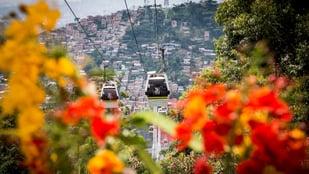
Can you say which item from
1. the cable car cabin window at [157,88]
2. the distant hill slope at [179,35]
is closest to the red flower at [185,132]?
the cable car cabin window at [157,88]

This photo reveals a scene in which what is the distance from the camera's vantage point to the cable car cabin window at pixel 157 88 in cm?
1306

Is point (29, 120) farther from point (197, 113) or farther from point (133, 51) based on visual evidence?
point (133, 51)

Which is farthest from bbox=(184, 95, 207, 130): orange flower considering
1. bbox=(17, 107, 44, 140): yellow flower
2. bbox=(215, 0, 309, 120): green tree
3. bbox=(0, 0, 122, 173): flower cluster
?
bbox=(215, 0, 309, 120): green tree

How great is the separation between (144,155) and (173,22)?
49316 millimetres

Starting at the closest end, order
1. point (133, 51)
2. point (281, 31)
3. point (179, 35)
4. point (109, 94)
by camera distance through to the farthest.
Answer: point (281, 31) < point (109, 94) < point (133, 51) < point (179, 35)

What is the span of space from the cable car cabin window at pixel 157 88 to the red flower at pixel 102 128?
12.4 m

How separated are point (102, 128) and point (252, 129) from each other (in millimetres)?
215

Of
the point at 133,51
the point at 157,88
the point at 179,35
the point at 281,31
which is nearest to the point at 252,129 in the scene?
the point at 281,31

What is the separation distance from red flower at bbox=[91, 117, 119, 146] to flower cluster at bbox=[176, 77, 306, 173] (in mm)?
102

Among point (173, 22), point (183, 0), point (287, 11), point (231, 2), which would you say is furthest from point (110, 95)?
point (183, 0)

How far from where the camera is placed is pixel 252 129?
0.66 m

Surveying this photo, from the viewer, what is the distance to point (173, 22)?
4953 cm

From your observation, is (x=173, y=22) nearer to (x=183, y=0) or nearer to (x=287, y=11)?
(x=183, y=0)

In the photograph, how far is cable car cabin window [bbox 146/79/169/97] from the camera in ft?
42.8
